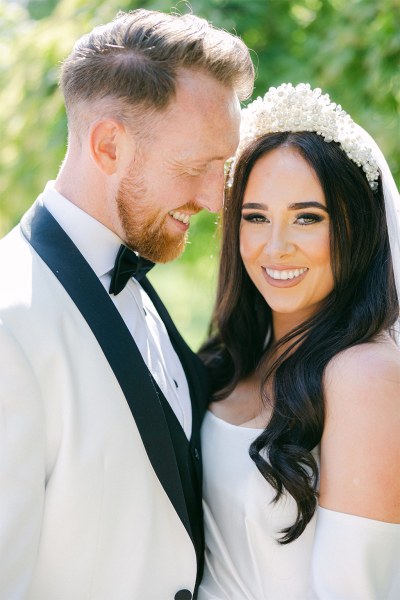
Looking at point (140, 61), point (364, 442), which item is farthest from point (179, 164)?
point (364, 442)

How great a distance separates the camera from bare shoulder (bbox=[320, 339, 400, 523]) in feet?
9.41

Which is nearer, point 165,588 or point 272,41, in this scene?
point 165,588

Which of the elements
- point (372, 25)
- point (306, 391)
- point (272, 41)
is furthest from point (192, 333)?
point (306, 391)

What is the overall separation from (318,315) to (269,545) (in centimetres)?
90

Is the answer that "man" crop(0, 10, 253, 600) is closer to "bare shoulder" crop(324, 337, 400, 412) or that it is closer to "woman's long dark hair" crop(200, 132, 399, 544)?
"woman's long dark hair" crop(200, 132, 399, 544)

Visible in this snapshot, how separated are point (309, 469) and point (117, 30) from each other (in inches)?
65.6

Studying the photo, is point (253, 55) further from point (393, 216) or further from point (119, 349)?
point (119, 349)

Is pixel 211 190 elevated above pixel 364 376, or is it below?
above

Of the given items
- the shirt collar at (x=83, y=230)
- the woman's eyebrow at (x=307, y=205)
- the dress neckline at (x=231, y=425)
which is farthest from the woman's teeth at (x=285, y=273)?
the shirt collar at (x=83, y=230)

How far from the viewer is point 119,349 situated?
2.77m

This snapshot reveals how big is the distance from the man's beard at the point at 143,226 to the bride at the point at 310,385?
1.35ft

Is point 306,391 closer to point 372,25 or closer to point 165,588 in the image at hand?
point 165,588

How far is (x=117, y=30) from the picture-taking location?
3.01 m

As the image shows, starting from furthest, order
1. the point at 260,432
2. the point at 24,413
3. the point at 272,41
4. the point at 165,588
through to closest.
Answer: the point at 272,41 → the point at 260,432 → the point at 165,588 → the point at 24,413
